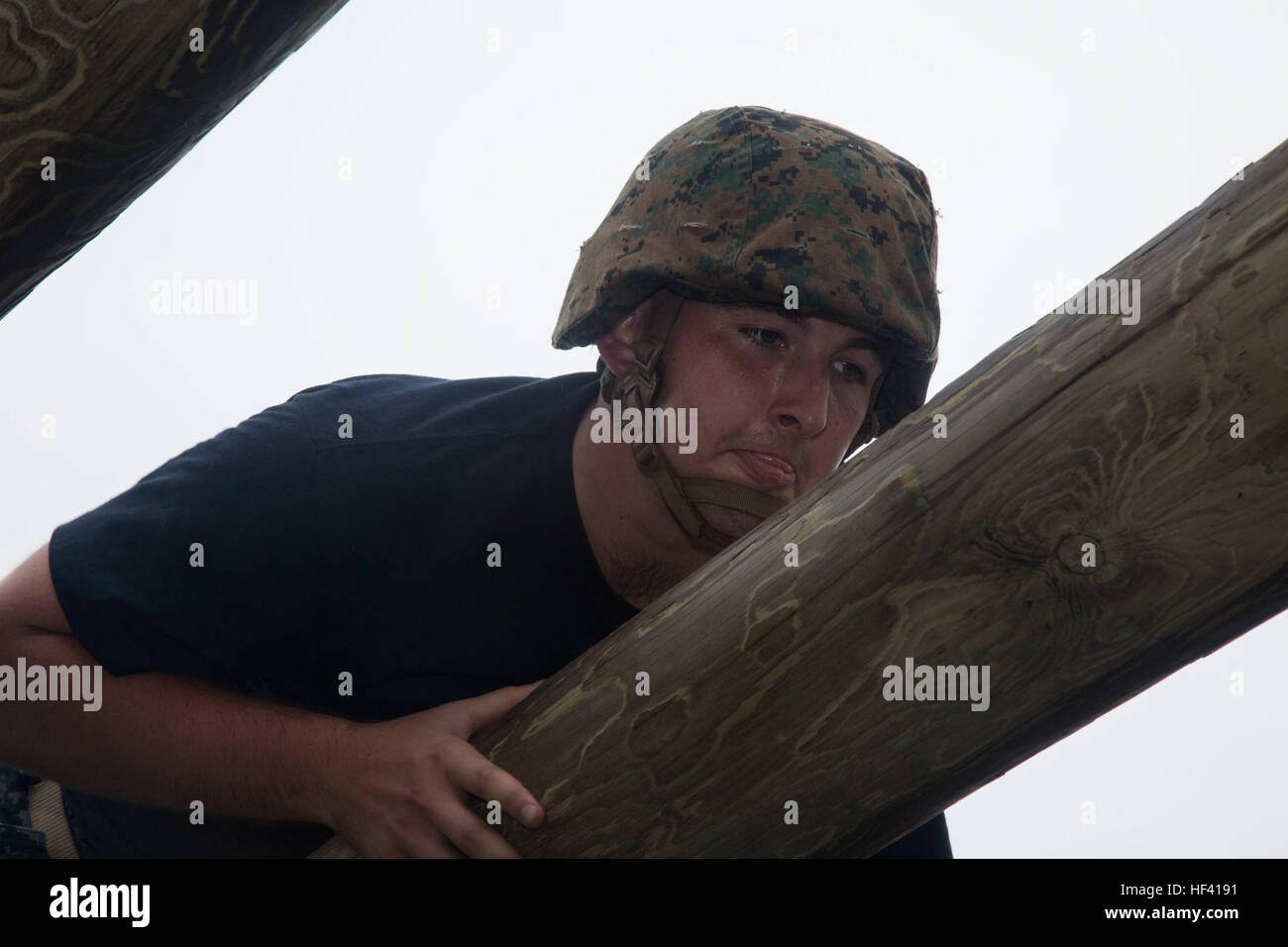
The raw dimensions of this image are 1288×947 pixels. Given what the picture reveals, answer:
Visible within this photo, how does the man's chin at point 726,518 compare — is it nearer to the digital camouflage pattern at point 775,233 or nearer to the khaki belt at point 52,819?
the digital camouflage pattern at point 775,233

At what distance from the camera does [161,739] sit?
6.24 feet

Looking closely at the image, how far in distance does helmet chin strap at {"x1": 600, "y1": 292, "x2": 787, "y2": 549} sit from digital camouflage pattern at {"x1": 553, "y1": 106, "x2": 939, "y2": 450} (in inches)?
4.3

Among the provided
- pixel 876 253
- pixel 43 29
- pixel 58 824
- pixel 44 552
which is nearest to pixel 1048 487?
pixel 43 29

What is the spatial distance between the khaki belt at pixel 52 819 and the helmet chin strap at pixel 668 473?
155 cm

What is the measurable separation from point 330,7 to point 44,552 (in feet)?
3.89

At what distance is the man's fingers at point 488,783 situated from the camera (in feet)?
4.98

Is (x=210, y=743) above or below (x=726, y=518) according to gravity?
below

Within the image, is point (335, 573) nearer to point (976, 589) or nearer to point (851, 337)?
point (851, 337)

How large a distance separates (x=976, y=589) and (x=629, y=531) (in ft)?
4.20

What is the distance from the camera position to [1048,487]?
1.25 m

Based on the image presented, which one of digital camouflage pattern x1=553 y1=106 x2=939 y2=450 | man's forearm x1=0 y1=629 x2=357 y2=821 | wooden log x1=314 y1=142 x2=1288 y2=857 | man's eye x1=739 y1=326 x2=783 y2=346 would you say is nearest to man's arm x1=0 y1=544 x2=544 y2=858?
man's forearm x1=0 y1=629 x2=357 y2=821

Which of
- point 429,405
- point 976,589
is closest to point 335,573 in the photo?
point 429,405

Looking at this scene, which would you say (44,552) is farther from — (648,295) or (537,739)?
(648,295)

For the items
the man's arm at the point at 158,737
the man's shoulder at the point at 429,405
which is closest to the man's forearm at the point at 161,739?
the man's arm at the point at 158,737
